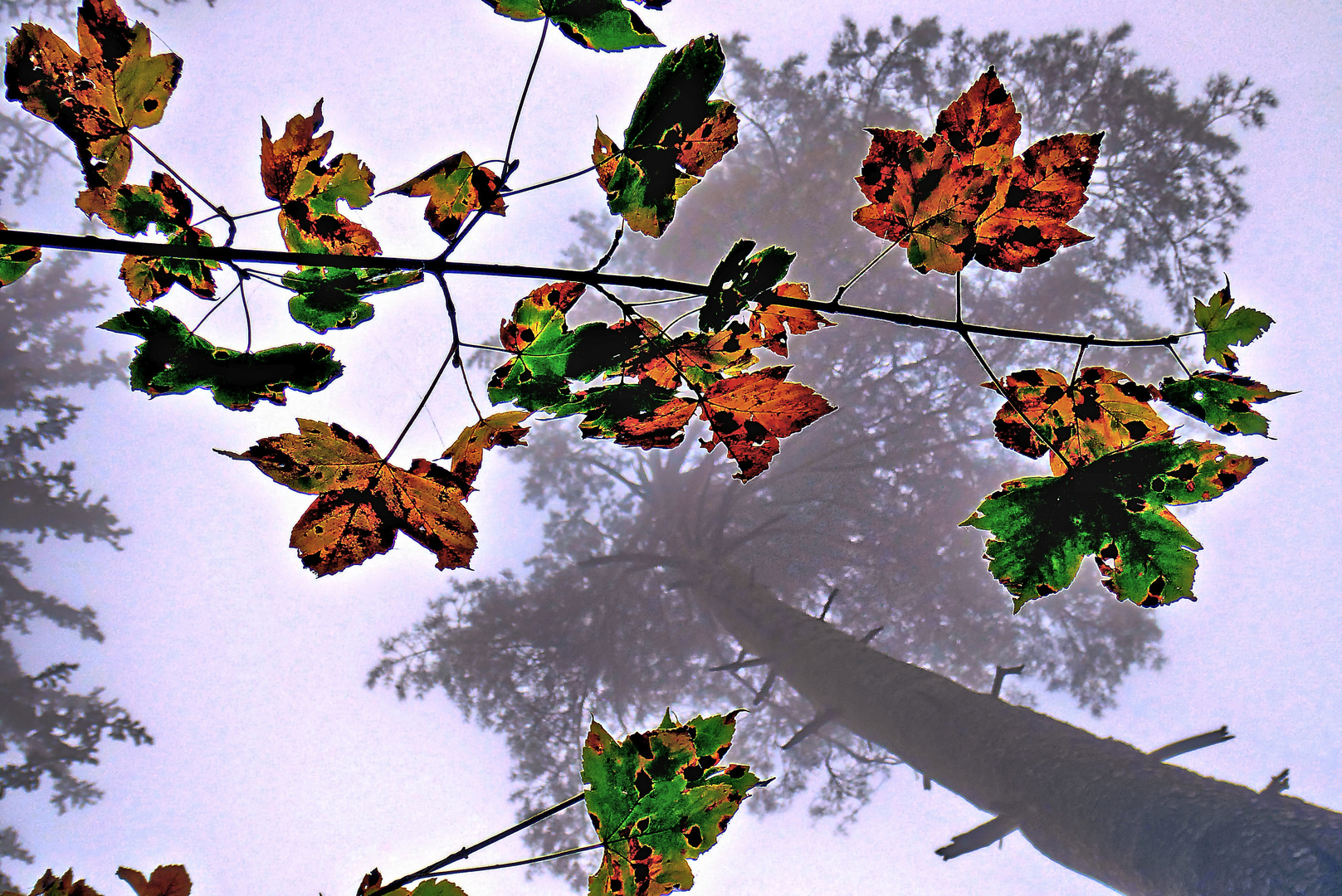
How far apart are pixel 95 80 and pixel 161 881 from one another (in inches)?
29.3

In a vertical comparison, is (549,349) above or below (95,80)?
below

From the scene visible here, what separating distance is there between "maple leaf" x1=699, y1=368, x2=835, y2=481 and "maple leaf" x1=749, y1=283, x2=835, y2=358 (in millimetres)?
76

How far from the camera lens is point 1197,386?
0.42 metres

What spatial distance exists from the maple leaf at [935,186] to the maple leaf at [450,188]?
249 millimetres

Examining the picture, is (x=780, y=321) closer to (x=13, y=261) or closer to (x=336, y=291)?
(x=336, y=291)

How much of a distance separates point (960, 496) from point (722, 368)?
6041 mm

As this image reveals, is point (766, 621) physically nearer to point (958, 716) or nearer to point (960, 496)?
point (958, 716)

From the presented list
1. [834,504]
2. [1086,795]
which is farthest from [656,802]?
[834,504]

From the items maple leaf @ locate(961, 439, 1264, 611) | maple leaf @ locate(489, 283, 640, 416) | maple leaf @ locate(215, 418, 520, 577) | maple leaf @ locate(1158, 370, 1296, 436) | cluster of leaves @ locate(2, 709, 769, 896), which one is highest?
maple leaf @ locate(489, 283, 640, 416)

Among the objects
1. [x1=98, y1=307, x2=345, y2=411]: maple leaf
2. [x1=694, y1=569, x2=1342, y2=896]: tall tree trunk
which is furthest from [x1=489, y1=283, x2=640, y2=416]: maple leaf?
[x1=694, y1=569, x2=1342, y2=896]: tall tree trunk

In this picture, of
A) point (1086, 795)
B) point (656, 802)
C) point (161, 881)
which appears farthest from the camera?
point (1086, 795)

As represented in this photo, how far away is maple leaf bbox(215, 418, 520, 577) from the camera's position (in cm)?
39

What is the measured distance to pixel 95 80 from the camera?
406mm

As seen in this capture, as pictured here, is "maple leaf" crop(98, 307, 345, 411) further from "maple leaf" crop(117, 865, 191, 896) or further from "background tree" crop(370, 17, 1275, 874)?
"background tree" crop(370, 17, 1275, 874)
